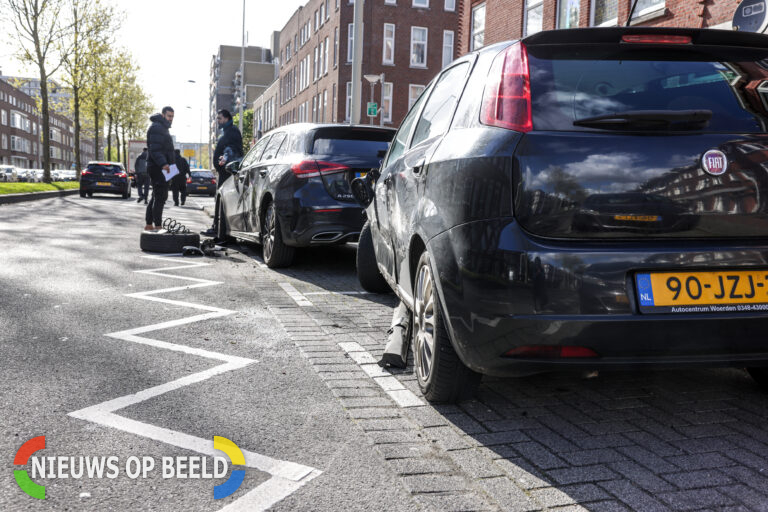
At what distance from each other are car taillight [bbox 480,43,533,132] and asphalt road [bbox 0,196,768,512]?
1.28 metres

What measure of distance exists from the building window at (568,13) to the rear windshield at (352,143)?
10.3 metres

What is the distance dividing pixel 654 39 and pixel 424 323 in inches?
65.8

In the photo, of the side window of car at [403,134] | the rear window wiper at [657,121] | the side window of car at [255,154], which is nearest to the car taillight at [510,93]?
the rear window wiper at [657,121]

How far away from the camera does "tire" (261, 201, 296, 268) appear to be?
812 centimetres

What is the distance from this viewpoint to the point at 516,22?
63.6 ft

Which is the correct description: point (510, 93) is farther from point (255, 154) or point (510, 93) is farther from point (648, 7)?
point (648, 7)

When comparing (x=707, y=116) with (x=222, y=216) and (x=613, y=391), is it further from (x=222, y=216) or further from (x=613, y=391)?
(x=222, y=216)

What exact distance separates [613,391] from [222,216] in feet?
26.4

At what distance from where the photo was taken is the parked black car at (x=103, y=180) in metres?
30.2

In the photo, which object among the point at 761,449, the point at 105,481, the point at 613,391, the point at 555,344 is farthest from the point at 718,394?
the point at 105,481

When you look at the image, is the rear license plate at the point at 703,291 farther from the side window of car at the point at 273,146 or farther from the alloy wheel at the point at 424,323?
the side window of car at the point at 273,146

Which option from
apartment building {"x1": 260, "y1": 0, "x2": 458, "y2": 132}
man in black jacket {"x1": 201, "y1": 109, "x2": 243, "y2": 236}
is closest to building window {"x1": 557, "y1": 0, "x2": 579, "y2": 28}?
man in black jacket {"x1": 201, "y1": 109, "x2": 243, "y2": 236}

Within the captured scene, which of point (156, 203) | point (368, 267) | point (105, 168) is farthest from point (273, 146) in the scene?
point (105, 168)

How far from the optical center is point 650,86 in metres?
3.03
